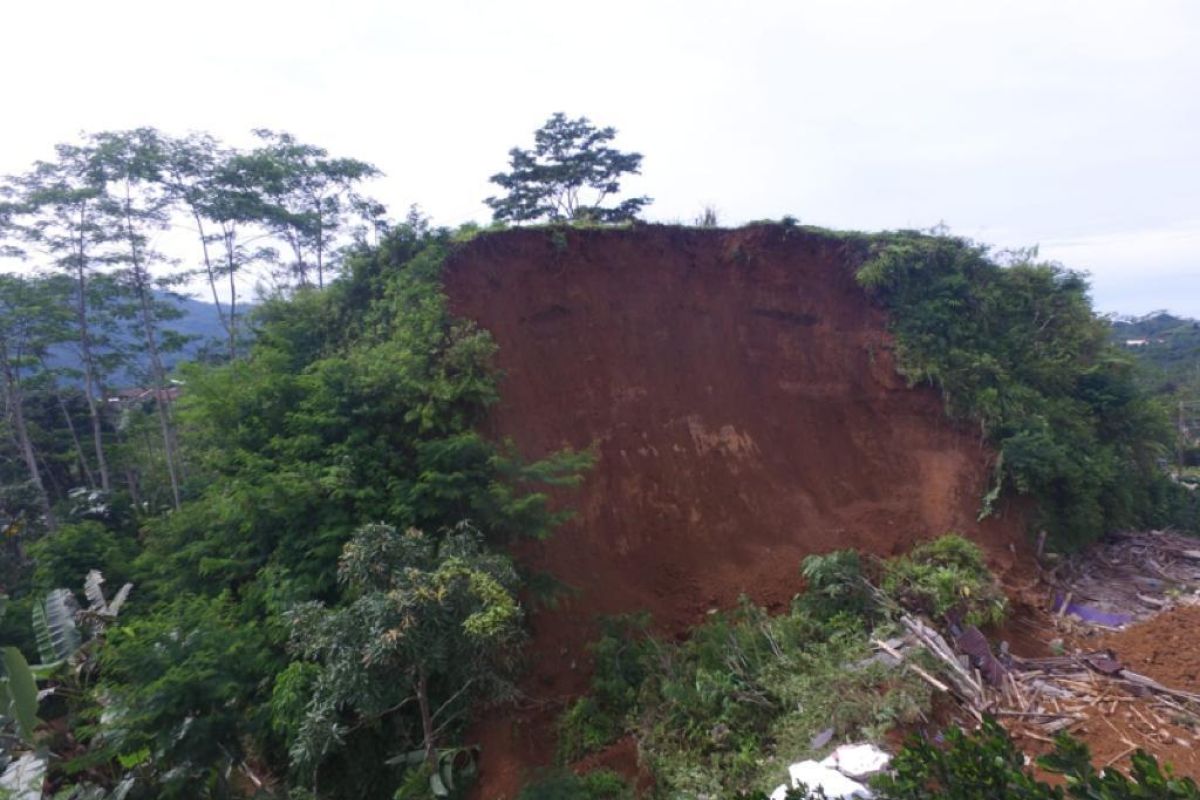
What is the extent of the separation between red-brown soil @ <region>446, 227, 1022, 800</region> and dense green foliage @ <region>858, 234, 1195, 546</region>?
55 cm

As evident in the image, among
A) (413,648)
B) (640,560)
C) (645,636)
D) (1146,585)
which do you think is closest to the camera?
(413,648)

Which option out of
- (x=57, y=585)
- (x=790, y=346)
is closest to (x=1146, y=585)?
(x=790, y=346)

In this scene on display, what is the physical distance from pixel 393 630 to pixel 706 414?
8.11 m

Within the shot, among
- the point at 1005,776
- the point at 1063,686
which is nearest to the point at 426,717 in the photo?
the point at 1005,776

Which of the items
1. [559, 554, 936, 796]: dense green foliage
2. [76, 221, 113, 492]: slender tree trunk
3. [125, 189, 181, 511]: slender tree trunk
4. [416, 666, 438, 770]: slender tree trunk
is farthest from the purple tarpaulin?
[76, 221, 113, 492]: slender tree trunk

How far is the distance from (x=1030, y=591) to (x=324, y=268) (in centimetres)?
1602

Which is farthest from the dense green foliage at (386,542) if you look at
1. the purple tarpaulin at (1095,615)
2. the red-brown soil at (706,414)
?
the purple tarpaulin at (1095,615)

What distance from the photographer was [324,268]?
16297 millimetres

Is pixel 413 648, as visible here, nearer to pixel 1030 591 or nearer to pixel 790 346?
pixel 1030 591

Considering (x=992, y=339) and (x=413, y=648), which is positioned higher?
(x=992, y=339)

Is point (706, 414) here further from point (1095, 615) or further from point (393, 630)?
point (393, 630)

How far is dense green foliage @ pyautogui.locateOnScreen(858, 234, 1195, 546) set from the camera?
988cm

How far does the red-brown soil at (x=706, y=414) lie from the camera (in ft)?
32.2

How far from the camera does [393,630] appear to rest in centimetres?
464
